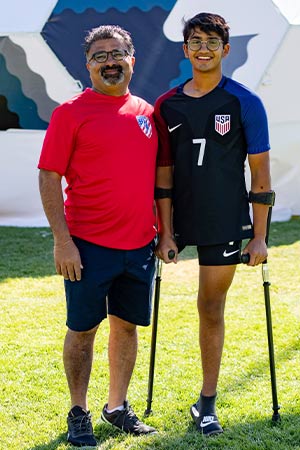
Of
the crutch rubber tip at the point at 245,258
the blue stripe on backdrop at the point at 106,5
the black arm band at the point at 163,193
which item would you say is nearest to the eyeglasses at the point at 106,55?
the black arm band at the point at 163,193

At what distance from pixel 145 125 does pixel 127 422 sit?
1.41 m

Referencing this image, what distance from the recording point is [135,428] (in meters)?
3.55

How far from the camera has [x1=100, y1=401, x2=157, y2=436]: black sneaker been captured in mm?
3545

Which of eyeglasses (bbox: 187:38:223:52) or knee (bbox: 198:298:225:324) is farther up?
eyeglasses (bbox: 187:38:223:52)

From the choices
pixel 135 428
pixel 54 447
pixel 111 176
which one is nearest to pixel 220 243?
pixel 111 176

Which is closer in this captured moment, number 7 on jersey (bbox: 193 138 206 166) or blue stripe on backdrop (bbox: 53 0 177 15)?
number 7 on jersey (bbox: 193 138 206 166)

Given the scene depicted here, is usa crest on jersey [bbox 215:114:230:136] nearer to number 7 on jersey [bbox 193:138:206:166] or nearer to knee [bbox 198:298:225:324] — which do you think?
number 7 on jersey [bbox 193:138:206:166]

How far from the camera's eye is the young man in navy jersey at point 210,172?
3.35 meters

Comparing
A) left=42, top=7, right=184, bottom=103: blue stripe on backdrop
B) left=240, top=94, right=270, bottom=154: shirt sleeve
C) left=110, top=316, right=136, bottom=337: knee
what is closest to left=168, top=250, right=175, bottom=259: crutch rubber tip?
left=110, top=316, right=136, bottom=337: knee

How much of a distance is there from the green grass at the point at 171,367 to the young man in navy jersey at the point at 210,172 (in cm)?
23

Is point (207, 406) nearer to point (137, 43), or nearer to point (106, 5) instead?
point (137, 43)

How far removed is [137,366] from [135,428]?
0.87 m

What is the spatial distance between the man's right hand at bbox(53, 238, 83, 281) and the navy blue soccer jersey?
555mm

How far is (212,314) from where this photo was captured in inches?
140
